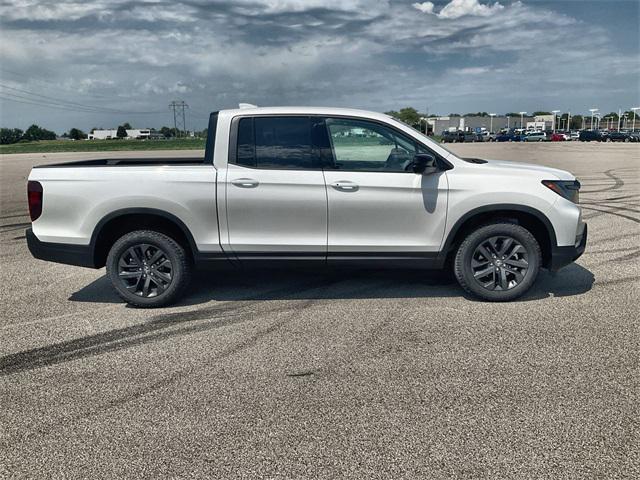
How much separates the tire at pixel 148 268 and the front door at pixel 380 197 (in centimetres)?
151

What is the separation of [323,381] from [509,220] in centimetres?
265

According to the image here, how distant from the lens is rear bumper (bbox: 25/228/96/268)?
4.77 m

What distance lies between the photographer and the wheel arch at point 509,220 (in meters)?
4.77

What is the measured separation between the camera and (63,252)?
4.78 m

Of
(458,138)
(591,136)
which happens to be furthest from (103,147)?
(591,136)

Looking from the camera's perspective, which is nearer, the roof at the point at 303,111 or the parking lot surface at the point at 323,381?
the parking lot surface at the point at 323,381

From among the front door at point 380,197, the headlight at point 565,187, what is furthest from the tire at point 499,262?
the headlight at point 565,187

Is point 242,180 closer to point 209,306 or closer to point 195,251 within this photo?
point 195,251

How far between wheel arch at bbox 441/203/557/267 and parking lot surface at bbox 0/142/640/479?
56cm

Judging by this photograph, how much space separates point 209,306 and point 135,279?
2.53ft

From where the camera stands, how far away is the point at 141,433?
2.86 meters

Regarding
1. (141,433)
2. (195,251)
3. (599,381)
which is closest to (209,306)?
(195,251)

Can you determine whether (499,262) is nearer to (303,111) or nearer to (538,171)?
(538,171)

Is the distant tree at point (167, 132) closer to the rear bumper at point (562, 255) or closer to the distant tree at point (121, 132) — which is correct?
the distant tree at point (121, 132)
